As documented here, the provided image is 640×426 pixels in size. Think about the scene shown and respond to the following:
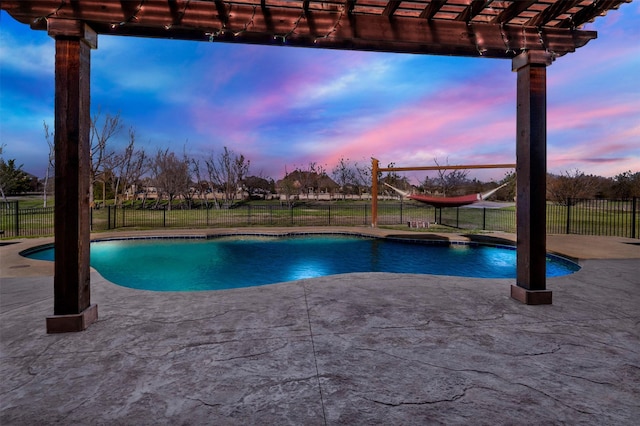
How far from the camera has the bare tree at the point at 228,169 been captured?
2878cm

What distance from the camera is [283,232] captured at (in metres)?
10.9

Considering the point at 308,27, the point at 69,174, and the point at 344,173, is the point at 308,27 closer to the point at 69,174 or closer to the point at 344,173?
the point at 69,174

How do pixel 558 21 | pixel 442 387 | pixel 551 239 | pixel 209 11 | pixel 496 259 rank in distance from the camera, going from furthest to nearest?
pixel 551 239 → pixel 496 259 → pixel 558 21 → pixel 209 11 → pixel 442 387

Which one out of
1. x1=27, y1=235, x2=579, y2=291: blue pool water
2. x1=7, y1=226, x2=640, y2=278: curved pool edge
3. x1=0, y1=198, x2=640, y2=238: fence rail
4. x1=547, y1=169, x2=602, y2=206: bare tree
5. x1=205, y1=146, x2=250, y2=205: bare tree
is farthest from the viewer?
x1=205, y1=146, x2=250, y2=205: bare tree

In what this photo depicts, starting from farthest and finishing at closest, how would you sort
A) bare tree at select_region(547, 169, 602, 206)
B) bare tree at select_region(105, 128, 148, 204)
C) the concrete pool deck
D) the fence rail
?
bare tree at select_region(547, 169, 602, 206), bare tree at select_region(105, 128, 148, 204), the fence rail, the concrete pool deck

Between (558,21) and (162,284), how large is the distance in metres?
7.39

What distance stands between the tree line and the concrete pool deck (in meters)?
17.4

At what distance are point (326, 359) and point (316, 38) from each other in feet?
9.08

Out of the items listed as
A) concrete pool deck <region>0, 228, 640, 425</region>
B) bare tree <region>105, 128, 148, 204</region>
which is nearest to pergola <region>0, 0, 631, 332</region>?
concrete pool deck <region>0, 228, 640, 425</region>

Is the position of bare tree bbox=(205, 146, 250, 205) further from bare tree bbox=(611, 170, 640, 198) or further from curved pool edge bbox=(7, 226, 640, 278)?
bare tree bbox=(611, 170, 640, 198)

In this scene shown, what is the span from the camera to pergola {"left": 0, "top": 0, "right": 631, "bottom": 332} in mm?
2643

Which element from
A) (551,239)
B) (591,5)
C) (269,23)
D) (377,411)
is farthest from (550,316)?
(551,239)

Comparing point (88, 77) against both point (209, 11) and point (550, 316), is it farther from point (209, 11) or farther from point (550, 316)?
point (550, 316)

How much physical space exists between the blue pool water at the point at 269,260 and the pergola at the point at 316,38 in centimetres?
373
